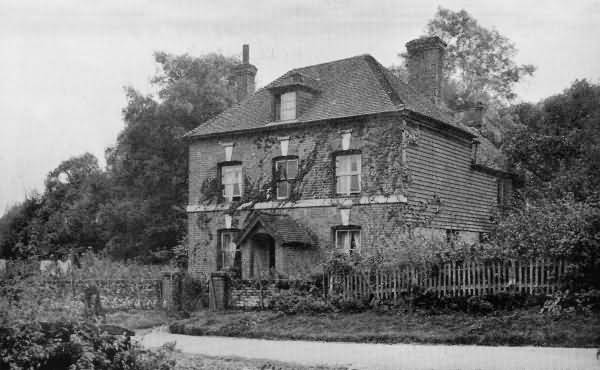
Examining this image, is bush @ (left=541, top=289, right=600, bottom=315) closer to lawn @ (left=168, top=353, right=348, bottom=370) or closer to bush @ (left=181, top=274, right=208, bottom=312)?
lawn @ (left=168, top=353, right=348, bottom=370)

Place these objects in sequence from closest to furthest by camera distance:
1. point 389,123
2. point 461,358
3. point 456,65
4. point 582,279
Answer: point 461,358
point 582,279
point 389,123
point 456,65

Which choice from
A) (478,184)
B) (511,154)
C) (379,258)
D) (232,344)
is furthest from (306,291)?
(511,154)

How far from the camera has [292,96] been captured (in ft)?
93.7

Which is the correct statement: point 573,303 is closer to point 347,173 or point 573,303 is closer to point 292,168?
point 347,173

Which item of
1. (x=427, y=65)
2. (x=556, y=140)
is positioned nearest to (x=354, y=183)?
(x=427, y=65)

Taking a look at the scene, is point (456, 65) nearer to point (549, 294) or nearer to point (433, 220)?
point (433, 220)

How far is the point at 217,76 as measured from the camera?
46.5 meters

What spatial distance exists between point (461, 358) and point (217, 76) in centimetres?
3592

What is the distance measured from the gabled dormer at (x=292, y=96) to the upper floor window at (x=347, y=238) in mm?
4800

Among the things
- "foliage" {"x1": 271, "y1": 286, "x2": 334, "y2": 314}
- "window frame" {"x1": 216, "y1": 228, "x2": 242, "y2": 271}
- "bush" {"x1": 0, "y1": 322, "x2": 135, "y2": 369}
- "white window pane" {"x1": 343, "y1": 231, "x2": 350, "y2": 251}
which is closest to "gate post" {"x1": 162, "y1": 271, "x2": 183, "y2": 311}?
"window frame" {"x1": 216, "y1": 228, "x2": 242, "y2": 271}

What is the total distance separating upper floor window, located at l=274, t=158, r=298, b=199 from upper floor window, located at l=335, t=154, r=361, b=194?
6.22 ft

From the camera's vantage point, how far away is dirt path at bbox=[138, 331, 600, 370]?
12.0m

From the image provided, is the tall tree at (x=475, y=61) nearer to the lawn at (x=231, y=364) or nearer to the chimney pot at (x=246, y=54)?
the chimney pot at (x=246, y=54)

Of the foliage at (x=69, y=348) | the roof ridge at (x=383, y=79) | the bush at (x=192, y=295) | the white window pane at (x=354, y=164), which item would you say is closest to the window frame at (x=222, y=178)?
the bush at (x=192, y=295)
